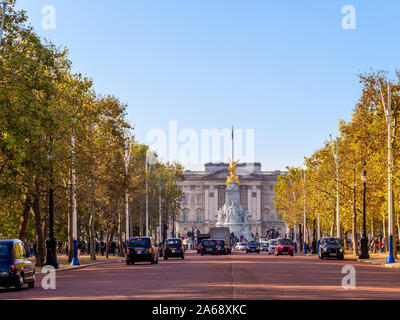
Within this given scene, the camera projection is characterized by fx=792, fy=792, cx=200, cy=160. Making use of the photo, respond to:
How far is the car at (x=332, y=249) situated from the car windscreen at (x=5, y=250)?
3971cm

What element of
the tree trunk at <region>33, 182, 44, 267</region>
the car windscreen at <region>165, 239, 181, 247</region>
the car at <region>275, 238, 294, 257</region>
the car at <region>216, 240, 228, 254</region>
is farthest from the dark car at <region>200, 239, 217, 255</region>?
the tree trunk at <region>33, 182, 44, 267</region>

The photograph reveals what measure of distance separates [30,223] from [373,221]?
37344 mm

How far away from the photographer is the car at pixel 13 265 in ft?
85.4

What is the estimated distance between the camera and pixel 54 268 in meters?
46.1

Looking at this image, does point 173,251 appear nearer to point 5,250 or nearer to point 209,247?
point 209,247

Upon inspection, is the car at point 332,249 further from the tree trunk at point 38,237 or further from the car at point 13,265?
the car at point 13,265

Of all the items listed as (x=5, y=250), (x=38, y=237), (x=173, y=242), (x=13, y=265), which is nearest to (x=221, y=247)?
(x=173, y=242)

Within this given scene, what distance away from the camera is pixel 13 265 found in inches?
1033

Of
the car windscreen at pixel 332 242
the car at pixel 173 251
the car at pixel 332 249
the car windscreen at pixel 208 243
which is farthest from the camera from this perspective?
the car windscreen at pixel 208 243

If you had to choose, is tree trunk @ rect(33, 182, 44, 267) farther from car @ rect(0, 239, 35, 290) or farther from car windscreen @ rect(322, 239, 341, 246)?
car windscreen @ rect(322, 239, 341, 246)

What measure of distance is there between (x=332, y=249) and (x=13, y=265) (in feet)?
131

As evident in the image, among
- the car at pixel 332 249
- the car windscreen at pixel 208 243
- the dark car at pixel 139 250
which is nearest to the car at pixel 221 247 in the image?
the car windscreen at pixel 208 243
